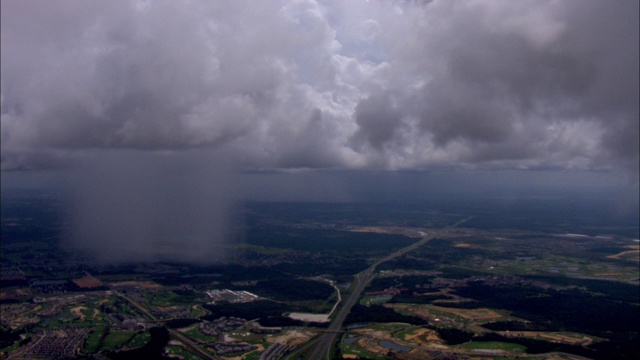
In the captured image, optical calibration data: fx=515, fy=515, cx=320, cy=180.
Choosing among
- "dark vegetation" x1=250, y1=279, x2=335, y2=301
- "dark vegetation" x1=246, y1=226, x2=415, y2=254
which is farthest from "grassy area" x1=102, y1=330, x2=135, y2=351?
"dark vegetation" x1=246, y1=226, x2=415, y2=254

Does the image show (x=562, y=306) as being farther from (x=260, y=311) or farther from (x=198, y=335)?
(x=198, y=335)

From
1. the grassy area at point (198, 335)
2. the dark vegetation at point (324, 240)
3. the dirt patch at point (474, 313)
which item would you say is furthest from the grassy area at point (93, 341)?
the dark vegetation at point (324, 240)

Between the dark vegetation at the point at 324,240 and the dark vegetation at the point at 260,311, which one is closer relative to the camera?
the dark vegetation at the point at 260,311

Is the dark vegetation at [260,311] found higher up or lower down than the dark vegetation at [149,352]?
higher up

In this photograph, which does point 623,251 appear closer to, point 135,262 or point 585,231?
point 585,231

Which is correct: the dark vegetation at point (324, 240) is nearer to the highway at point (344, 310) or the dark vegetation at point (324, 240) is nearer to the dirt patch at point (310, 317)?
the highway at point (344, 310)

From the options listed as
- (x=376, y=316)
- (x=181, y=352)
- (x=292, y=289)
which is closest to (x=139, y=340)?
(x=181, y=352)

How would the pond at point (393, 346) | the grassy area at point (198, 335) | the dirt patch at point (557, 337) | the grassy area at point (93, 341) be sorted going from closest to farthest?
the grassy area at point (93, 341)
the pond at point (393, 346)
the dirt patch at point (557, 337)
the grassy area at point (198, 335)
